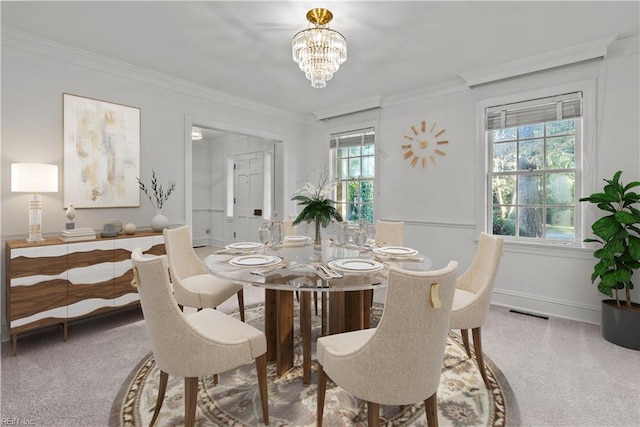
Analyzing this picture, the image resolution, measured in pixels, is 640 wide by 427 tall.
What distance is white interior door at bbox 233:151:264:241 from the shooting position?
6395 mm

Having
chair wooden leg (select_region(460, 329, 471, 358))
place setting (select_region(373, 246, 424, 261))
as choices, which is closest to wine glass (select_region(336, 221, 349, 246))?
place setting (select_region(373, 246, 424, 261))

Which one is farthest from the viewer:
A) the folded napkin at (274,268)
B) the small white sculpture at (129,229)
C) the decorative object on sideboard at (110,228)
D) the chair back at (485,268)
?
the small white sculpture at (129,229)

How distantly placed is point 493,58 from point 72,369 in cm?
474

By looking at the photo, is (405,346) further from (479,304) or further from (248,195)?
(248,195)

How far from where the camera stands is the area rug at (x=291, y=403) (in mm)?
1729

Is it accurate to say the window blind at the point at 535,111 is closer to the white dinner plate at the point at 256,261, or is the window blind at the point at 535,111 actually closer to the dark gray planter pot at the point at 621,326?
the dark gray planter pot at the point at 621,326

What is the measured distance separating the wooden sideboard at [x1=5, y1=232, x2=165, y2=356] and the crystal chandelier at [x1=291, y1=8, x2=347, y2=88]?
237 cm

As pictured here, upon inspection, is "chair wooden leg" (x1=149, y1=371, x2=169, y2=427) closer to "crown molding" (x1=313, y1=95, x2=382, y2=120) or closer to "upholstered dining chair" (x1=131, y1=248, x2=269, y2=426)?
"upholstered dining chair" (x1=131, y1=248, x2=269, y2=426)

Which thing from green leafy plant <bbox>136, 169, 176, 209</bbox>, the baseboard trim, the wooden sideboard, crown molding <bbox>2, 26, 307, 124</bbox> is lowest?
the baseboard trim

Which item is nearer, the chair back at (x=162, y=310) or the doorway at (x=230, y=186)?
the chair back at (x=162, y=310)

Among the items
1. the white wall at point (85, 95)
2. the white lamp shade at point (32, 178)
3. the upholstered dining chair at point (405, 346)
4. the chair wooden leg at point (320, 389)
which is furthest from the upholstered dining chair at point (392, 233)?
the white lamp shade at point (32, 178)

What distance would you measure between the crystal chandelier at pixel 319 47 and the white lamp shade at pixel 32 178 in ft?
7.73

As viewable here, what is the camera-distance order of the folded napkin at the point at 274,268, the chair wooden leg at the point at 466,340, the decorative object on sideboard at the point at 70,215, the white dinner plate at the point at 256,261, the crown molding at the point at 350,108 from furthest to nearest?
1. the crown molding at the point at 350,108
2. the decorative object on sideboard at the point at 70,215
3. the chair wooden leg at the point at 466,340
4. the white dinner plate at the point at 256,261
5. the folded napkin at the point at 274,268

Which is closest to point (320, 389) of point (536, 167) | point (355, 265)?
point (355, 265)
